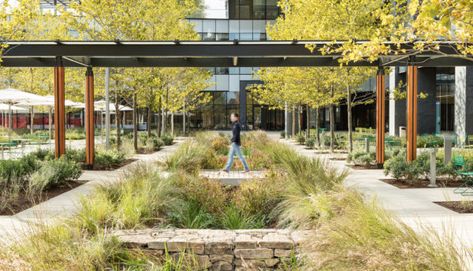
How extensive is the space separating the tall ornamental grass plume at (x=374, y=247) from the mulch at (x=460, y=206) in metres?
4.45

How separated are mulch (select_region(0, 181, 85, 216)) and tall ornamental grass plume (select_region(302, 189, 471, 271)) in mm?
4903

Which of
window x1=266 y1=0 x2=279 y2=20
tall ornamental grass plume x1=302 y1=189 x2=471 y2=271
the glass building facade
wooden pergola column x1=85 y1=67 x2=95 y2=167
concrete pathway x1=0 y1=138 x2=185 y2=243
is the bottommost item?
concrete pathway x1=0 y1=138 x2=185 y2=243

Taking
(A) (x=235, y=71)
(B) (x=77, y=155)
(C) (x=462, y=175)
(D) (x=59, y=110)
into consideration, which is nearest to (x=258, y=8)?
(A) (x=235, y=71)

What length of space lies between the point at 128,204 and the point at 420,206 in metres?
5.99

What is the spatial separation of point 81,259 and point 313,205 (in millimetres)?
3384

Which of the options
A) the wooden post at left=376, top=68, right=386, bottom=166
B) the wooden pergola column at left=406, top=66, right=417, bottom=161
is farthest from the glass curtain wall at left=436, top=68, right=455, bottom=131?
the wooden pergola column at left=406, top=66, right=417, bottom=161

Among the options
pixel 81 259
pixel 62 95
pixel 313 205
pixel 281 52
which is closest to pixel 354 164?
pixel 281 52

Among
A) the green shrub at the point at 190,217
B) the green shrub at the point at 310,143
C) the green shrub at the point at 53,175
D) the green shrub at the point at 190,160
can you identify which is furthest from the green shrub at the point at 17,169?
the green shrub at the point at 310,143

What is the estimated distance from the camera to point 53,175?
12.5m

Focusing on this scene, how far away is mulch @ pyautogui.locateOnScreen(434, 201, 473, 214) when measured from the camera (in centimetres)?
975

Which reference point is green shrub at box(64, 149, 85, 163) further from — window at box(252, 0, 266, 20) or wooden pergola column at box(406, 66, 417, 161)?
window at box(252, 0, 266, 20)

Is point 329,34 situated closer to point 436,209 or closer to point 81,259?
point 436,209

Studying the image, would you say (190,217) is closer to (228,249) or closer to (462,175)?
(228,249)

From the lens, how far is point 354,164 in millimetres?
19016
